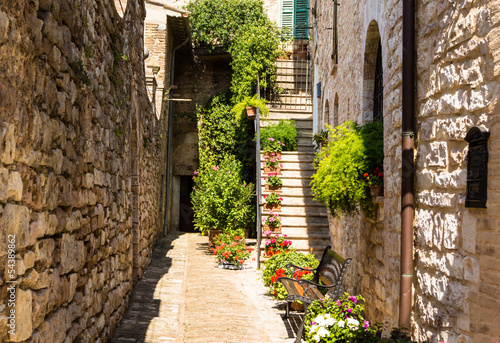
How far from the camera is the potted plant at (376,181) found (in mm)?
4664

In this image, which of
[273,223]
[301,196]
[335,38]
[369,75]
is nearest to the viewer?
[369,75]

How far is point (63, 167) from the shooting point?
302 centimetres

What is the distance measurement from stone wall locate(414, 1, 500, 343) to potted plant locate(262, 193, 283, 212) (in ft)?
20.6

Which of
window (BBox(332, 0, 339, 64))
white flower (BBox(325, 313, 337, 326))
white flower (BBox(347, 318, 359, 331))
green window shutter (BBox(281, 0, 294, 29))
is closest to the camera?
white flower (BBox(347, 318, 359, 331))

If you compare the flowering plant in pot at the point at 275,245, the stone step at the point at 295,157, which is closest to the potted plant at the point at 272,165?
the stone step at the point at 295,157

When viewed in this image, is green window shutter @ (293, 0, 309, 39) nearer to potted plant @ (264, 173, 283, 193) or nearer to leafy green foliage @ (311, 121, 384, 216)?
potted plant @ (264, 173, 283, 193)

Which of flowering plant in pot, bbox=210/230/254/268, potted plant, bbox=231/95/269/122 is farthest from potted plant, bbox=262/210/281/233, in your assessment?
potted plant, bbox=231/95/269/122

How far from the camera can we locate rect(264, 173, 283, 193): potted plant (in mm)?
10484

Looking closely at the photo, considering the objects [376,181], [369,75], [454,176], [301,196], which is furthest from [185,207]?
[454,176]

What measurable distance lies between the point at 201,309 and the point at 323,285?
74.9 inches

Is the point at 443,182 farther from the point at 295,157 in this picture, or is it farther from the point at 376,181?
the point at 295,157

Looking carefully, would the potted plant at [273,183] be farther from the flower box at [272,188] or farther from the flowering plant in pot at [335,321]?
the flowering plant in pot at [335,321]

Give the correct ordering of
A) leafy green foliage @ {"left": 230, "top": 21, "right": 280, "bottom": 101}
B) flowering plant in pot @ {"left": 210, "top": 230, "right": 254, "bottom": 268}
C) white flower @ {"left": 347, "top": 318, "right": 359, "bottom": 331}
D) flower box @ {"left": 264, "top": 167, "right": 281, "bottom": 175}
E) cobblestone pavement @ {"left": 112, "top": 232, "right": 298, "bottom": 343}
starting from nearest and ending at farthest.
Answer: white flower @ {"left": 347, "top": 318, "right": 359, "bottom": 331} → cobblestone pavement @ {"left": 112, "top": 232, "right": 298, "bottom": 343} → flowering plant in pot @ {"left": 210, "top": 230, "right": 254, "bottom": 268} → flower box @ {"left": 264, "top": 167, "right": 281, "bottom": 175} → leafy green foliage @ {"left": 230, "top": 21, "right": 280, "bottom": 101}

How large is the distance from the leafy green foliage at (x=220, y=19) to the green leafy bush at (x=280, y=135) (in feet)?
13.3
